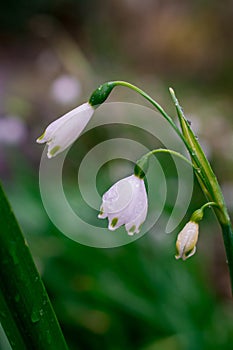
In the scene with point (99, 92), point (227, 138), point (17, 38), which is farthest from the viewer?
point (17, 38)

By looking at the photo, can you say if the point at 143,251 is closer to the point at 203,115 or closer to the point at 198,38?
the point at 203,115

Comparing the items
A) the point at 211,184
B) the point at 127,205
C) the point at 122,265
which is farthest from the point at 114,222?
the point at 122,265


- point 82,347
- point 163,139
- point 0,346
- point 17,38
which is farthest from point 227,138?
point 17,38

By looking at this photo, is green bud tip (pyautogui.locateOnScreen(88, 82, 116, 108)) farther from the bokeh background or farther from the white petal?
the bokeh background

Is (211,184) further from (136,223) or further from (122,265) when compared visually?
(122,265)

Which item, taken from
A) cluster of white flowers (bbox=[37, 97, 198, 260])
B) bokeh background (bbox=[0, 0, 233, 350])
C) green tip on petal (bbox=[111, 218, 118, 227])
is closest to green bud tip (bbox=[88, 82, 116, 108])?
cluster of white flowers (bbox=[37, 97, 198, 260])

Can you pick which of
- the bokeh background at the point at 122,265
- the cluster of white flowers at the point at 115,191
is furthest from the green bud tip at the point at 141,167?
the bokeh background at the point at 122,265

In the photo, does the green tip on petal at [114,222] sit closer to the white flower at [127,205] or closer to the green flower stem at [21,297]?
the white flower at [127,205]

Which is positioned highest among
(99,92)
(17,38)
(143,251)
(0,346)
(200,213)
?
(17,38)
